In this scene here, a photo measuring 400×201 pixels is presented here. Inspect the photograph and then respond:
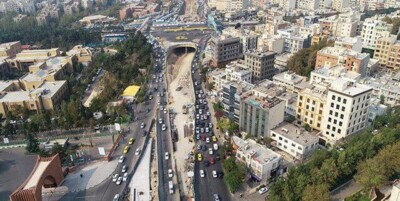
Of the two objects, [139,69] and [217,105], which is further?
[139,69]

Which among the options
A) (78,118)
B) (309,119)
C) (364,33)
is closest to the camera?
(309,119)

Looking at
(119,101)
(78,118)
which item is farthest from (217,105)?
(78,118)

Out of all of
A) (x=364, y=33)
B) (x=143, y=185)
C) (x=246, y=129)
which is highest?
(x=364, y=33)

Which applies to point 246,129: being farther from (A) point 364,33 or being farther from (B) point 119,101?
(A) point 364,33

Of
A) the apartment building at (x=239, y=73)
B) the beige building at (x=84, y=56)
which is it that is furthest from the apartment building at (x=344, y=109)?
the beige building at (x=84, y=56)

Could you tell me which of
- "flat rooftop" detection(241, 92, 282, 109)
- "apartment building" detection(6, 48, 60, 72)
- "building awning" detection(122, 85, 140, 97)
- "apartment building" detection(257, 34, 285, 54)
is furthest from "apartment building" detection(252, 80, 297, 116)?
"apartment building" detection(6, 48, 60, 72)

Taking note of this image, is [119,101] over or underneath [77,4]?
underneath

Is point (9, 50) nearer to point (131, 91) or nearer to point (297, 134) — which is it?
point (131, 91)
